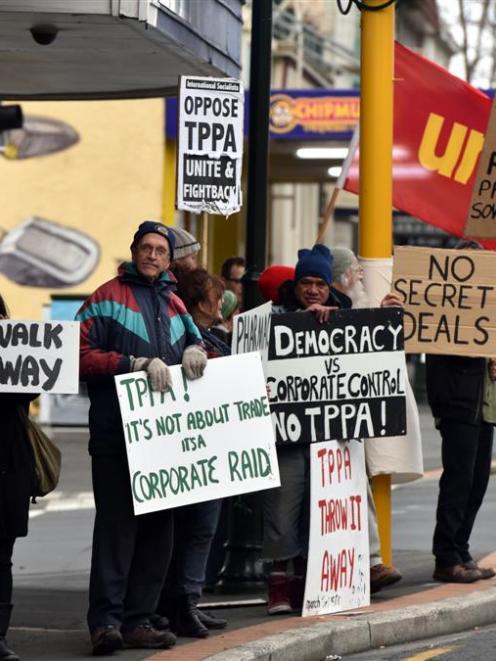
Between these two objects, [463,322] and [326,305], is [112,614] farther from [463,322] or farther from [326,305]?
[463,322]

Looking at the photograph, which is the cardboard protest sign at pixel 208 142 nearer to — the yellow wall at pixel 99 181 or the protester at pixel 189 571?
the protester at pixel 189 571

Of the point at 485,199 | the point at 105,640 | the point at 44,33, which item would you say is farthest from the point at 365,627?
the point at 44,33

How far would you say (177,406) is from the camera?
847 centimetres

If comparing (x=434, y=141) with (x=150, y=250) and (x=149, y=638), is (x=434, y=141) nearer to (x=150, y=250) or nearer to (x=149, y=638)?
(x=150, y=250)

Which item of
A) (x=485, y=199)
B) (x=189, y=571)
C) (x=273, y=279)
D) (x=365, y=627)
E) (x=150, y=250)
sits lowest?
(x=365, y=627)

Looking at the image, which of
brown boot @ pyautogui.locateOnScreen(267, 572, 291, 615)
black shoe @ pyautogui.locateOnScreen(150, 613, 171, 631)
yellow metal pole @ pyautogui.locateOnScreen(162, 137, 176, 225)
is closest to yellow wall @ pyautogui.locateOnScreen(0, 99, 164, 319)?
yellow metal pole @ pyautogui.locateOnScreen(162, 137, 176, 225)

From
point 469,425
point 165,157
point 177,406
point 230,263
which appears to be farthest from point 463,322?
point 165,157

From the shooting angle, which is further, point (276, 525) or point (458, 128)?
point (458, 128)

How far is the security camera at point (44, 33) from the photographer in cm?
998

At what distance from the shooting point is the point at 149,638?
8.30m

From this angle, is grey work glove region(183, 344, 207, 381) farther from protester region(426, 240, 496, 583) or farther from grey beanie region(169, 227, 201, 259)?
protester region(426, 240, 496, 583)

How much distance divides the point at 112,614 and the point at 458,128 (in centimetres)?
486

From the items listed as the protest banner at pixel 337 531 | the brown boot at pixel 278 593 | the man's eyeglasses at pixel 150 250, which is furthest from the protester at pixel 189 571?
the man's eyeglasses at pixel 150 250

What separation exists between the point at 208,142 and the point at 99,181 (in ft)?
51.9
